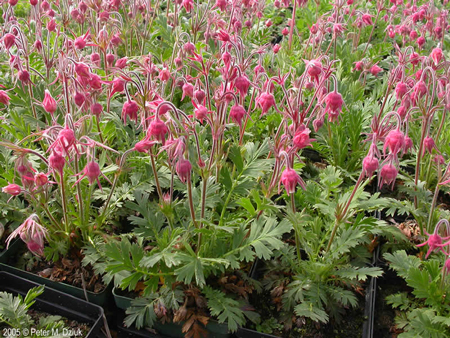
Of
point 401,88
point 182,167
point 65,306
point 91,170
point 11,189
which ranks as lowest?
point 65,306

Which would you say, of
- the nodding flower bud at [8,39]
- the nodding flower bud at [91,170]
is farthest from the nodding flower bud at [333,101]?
the nodding flower bud at [8,39]

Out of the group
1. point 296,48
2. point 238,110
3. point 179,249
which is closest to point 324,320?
point 179,249

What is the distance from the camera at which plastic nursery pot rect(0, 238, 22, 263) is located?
2.27 m

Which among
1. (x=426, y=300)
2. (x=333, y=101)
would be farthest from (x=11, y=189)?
(x=426, y=300)

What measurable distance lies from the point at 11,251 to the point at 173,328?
3.44 feet

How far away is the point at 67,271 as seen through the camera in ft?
7.23

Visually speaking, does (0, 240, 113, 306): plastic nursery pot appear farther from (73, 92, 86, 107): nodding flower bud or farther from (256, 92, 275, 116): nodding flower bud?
(256, 92, 275, 116): nodding flower bud

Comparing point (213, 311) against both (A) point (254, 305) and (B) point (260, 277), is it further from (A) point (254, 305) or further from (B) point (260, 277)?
(B) point (260, 277)

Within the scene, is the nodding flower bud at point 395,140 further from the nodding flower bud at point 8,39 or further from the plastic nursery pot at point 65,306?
the nodding flower bud at point 8,39

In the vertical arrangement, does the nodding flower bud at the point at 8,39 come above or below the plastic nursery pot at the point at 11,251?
above

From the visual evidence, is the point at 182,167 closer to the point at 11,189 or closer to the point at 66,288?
the point at 11,189

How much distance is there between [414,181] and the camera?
102 inches

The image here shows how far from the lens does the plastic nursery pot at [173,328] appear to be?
77.2 inches

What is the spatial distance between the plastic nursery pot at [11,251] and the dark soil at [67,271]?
0.10 feet
